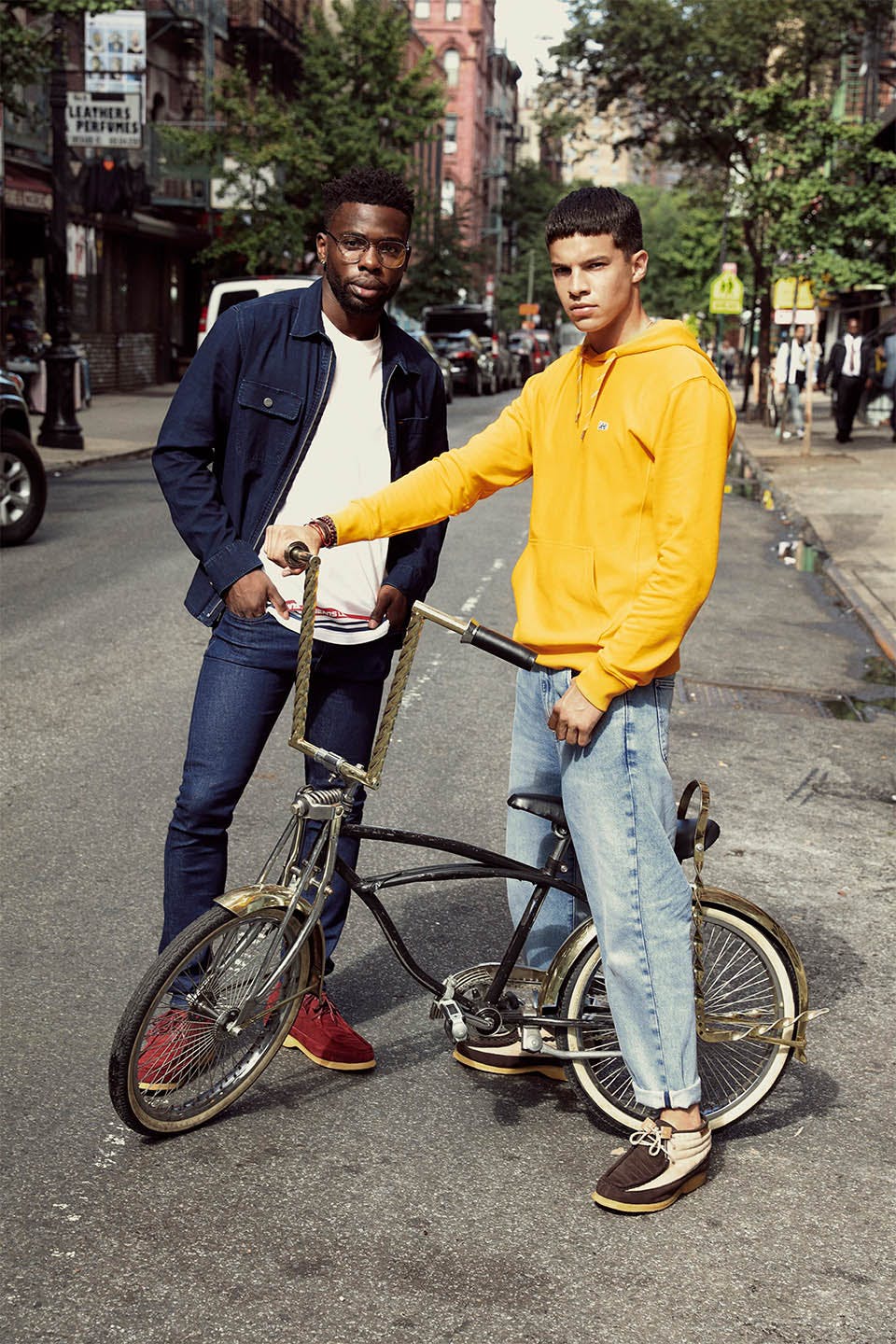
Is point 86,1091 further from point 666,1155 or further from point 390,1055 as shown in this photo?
point 666,1155

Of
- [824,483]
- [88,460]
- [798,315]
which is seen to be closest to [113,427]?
[88,460]

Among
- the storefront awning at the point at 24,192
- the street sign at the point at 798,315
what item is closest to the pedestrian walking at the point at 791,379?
the street sign at the point at 798,315

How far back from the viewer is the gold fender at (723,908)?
364cm

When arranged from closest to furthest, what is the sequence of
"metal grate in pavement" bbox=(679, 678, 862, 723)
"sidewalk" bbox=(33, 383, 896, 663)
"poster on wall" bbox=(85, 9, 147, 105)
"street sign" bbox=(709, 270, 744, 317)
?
"metal grate in pavement" bbox=(679, 678, 862, 723) < "sidewalk" bbox=(33, 383, 896, 663) < "poster on wall" bbox=(85, 9, 147, 105) < "street sign" bbox=(709, 270, 744, 317)

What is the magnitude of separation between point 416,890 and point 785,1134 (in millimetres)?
1824

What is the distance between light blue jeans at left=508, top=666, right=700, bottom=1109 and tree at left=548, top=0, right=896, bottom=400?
79.8 feet

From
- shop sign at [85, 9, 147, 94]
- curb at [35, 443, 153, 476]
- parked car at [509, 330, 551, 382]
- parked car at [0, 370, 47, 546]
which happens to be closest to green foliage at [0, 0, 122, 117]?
curb at [35, 443, 153, 476]

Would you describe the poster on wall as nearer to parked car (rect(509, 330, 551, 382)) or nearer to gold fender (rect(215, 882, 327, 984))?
gold fender (rect(215, 882, 327, 984))

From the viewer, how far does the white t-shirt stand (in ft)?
12.4

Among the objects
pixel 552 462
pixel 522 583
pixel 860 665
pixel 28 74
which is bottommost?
pixel 860 665

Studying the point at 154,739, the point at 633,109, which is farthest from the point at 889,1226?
the point at 633,109

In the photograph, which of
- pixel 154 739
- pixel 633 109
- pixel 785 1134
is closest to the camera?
Result: pixel 785 1134

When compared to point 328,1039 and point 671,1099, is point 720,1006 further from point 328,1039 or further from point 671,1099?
point 328,1039

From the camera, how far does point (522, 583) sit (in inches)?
139
